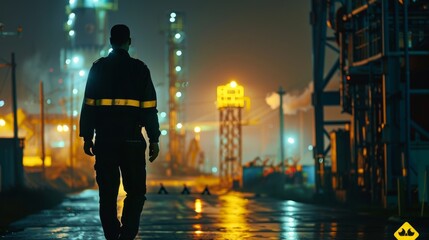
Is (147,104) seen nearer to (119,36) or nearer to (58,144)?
(119,36)

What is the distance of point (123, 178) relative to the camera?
9.88m

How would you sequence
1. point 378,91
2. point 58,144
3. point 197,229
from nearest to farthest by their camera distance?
point 197,229, point 378,91, point 58,144

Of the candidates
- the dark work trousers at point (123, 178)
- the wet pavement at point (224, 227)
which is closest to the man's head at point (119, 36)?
the dark work trousers at point (123, 178)

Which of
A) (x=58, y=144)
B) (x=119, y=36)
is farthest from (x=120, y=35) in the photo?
(x=58, y=144)

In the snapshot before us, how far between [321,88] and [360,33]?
829 centimetres

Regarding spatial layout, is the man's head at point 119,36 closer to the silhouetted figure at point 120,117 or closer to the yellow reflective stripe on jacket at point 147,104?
the silhouetted figure at point 120,117

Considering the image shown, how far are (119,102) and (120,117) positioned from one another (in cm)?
16

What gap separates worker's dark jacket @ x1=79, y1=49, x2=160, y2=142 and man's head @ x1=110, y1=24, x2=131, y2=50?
172 millimetres

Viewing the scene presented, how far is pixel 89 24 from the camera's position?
533 ft

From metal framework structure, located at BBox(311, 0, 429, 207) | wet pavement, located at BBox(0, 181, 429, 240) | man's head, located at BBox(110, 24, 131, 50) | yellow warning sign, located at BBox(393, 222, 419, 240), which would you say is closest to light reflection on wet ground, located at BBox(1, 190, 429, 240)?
wet pavement, located at BBox(0, 181, 429, 240)

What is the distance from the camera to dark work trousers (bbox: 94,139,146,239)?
32.4 ft

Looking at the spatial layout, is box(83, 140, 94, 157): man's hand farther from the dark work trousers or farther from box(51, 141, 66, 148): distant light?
box(51, 141, 66, 148): distant light

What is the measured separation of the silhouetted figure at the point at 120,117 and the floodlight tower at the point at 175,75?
111 meters

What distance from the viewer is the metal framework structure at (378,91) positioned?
32.2m
